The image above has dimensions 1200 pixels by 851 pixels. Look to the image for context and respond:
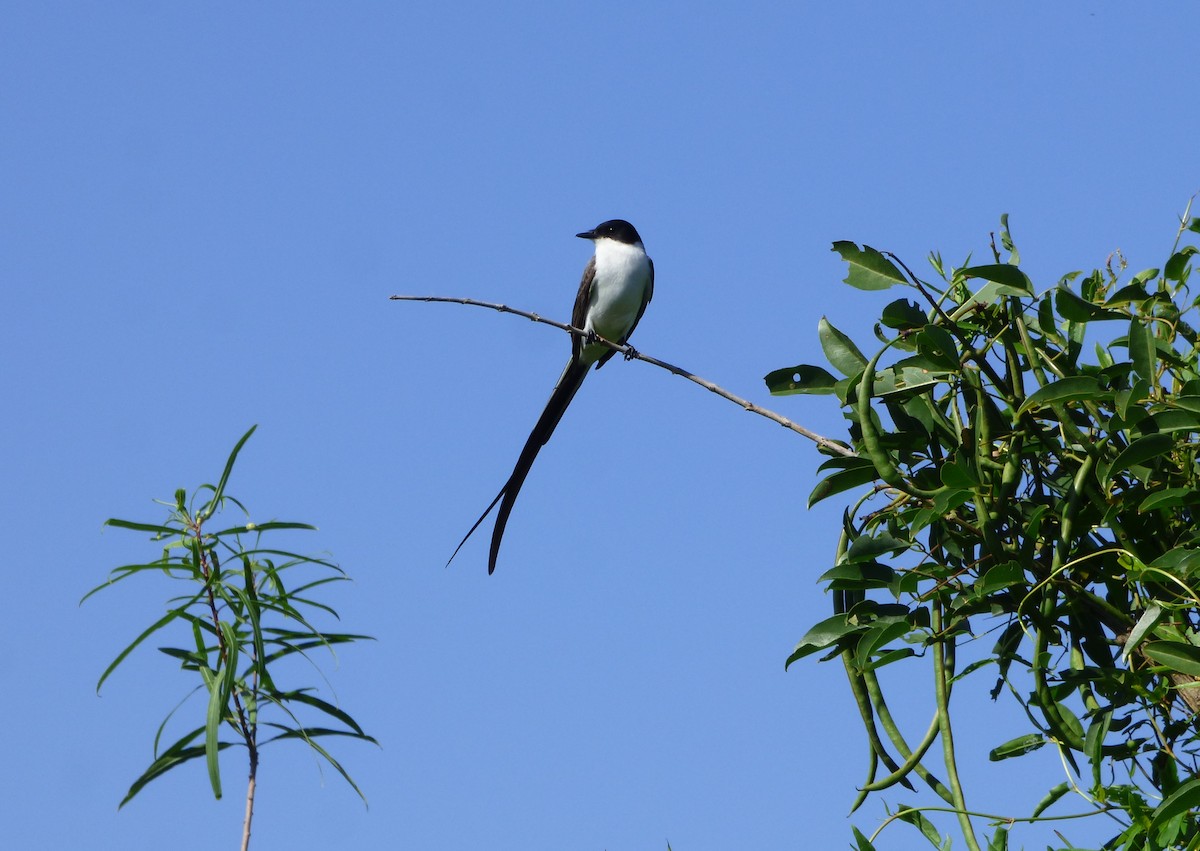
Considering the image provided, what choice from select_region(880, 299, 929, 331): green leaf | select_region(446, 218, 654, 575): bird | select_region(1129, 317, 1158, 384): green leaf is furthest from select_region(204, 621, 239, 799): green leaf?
select_region(446, 218, 654, 575): bird

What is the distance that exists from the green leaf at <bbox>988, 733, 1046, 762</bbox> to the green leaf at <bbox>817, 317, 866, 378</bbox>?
1.83 ft

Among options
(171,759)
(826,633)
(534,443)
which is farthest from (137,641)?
(534,443)

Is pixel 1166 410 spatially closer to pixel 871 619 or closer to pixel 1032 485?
pixel 1032 485

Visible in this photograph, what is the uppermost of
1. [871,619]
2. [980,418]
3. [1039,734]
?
[980,418]

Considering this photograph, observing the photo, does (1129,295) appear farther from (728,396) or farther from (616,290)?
(616,290)

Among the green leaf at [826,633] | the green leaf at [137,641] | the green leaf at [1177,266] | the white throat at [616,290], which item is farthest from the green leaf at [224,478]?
the white throat at [616,290]

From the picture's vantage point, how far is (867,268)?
192cm

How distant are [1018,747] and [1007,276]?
0.66m

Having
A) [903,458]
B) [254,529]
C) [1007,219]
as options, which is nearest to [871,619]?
[903,458]

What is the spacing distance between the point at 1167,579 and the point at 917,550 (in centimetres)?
32

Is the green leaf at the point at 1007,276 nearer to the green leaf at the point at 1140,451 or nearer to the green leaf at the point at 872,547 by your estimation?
the green leaf at the point at 1140,451

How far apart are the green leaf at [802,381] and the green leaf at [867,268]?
14 cm

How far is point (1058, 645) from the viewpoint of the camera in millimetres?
1768

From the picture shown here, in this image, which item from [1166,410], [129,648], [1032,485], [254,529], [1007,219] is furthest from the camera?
[1007,219]
